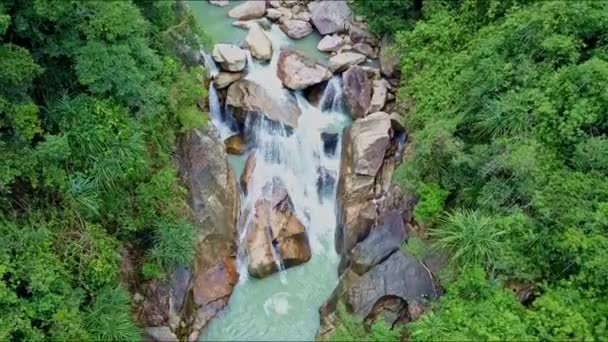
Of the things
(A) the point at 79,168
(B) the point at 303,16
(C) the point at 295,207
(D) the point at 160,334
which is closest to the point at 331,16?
(B) the point at 303,16

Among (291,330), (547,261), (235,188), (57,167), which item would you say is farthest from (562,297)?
(57,167)

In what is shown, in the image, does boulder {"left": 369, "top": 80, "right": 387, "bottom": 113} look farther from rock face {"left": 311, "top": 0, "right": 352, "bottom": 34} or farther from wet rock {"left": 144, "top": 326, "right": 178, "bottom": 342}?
wet rock {"left": 144, "top": 326, "right": 178, "bottom": 342}

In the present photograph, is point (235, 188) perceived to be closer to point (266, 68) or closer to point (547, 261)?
point (266, 68)

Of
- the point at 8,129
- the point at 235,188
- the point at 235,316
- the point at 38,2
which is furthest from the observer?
the point at 235,188

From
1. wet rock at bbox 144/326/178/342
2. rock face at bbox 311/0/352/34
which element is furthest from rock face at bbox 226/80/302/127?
wet rock at bbox 144/326/178/342

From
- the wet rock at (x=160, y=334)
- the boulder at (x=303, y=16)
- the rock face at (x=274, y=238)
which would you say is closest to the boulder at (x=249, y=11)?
the boulder at (x=303, y=16)

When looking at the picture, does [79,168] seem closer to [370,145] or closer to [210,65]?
[210,65]
